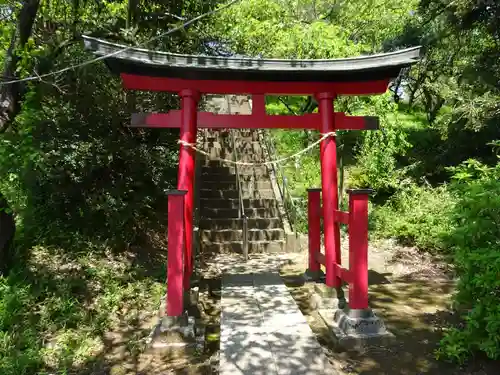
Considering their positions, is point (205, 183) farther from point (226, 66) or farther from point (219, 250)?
point (226, 66)

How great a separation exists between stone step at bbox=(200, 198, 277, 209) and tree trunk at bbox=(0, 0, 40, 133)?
5437 mm

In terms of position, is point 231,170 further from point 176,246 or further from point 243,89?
point 176,246

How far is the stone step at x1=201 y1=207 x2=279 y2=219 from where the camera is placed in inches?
396

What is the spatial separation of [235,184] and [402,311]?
263 inches

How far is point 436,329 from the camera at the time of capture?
16.1ft

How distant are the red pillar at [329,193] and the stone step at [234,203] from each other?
5.06 metres

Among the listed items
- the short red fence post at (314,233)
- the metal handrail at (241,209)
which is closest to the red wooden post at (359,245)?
the short red fence post at (314,233)

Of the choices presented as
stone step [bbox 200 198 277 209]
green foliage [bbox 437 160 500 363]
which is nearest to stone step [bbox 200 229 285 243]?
stone step [bbox 200 198 277 209]

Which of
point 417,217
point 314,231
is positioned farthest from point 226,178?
point 417,217

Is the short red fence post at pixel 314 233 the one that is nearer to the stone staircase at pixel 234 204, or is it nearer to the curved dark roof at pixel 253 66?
the curved dark roof at pixel 253 66

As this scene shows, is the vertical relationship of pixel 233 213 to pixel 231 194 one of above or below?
below

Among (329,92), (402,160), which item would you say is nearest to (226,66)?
(329,92)

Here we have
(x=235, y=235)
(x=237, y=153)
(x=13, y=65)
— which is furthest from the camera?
(x=237, y=153)

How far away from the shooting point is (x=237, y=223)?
972 centimetres
